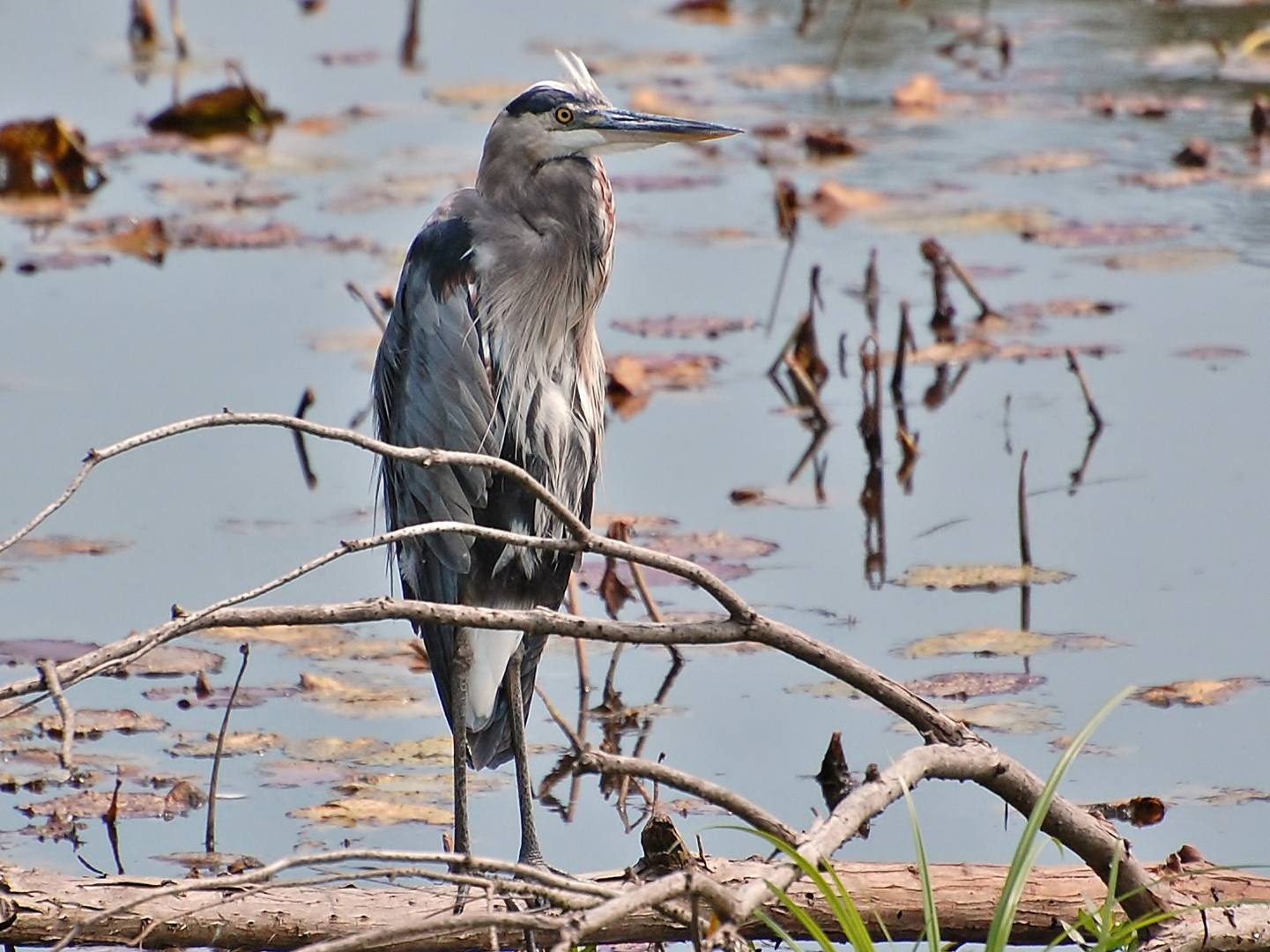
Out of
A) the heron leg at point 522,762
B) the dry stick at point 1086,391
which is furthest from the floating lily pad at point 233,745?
the dry stick at point 1086,391

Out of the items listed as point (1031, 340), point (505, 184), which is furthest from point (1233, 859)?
point (1031, 340)

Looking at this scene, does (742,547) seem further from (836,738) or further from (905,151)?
(905,151)

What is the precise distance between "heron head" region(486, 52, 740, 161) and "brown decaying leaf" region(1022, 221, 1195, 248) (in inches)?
139

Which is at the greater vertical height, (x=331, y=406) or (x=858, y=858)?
(x=331, y=406)

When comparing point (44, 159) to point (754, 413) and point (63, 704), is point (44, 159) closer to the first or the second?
point (754, 413)

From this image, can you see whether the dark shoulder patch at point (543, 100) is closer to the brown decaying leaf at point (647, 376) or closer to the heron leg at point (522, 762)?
the heron leg at point (522, 762)

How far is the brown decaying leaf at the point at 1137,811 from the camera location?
3.40 meters

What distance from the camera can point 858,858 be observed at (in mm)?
3461

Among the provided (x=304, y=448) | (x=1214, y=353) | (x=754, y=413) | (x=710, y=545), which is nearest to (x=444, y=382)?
(x=710, y=545)

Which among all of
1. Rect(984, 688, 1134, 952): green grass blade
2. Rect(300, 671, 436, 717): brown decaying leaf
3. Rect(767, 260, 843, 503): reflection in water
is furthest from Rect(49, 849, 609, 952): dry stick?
Rect(767, 260, 843, 503): reflection in water

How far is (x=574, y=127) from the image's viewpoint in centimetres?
353

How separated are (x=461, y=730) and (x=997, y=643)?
4.18 ft

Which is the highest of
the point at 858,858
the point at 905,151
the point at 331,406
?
the point at 905,151

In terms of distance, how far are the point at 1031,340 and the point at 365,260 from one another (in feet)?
7.91
